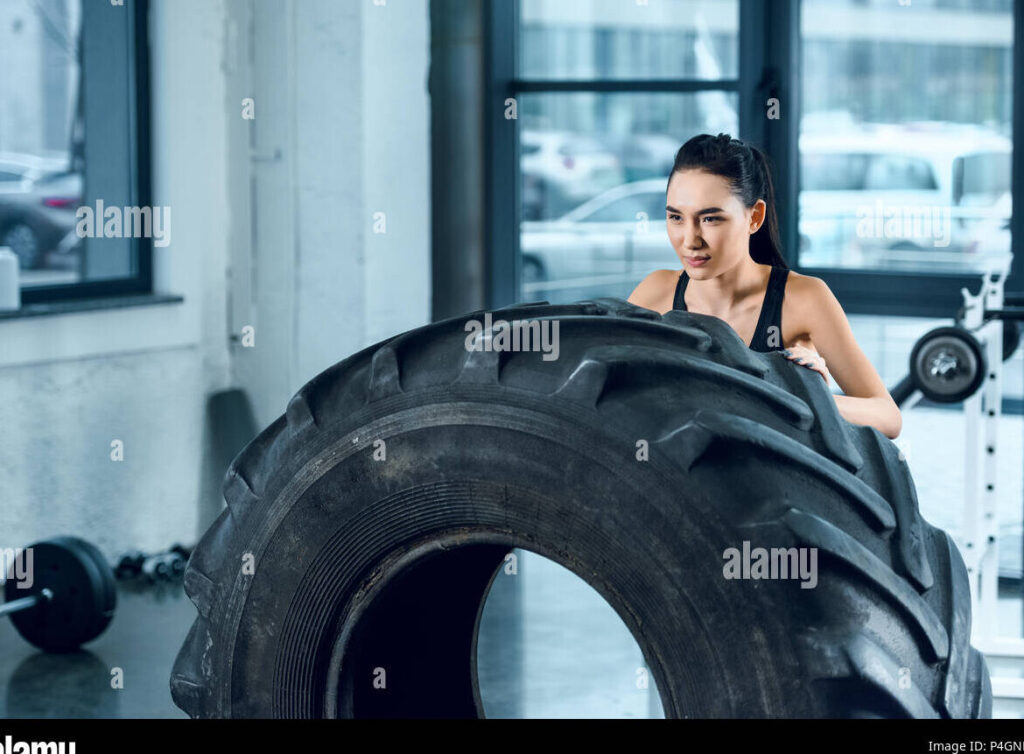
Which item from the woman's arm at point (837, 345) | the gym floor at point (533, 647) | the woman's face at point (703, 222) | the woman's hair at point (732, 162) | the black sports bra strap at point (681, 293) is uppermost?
the woman's hair at point (732, 162)

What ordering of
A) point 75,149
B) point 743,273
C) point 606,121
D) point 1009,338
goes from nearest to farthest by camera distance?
point 743,273 < point 1009,338 < point 75,149 < point 606,121

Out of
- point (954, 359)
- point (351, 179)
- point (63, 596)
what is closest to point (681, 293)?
point (954, 359)

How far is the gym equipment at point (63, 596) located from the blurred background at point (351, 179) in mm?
355

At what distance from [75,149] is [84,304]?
533 mm

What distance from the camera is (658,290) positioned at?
199 centimetres

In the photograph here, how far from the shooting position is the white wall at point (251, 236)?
159 inches

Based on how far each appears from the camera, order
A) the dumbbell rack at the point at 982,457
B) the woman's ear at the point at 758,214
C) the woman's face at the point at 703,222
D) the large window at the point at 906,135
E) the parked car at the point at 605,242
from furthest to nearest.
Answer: the parked car at the point at 605,242
the large window at the point at 906,135
the dumbbell rack at the point at 982,457
the woman's ear at the point at 758,214
the woman's face at the point at 703,222

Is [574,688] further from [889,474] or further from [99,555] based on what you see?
[889,474]

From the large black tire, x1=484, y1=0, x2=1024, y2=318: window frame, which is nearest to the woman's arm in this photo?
the large black tire

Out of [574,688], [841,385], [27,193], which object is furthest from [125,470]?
[841,385]

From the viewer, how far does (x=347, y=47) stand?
4.16 metres

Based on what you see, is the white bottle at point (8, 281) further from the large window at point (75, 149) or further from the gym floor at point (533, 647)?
the gym floor at point (533, 647)

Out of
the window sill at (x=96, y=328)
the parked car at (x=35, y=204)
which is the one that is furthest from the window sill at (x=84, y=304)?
the parked car at (x=35, y=204)

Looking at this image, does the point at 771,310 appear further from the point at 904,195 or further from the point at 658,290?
the point at 904,195
